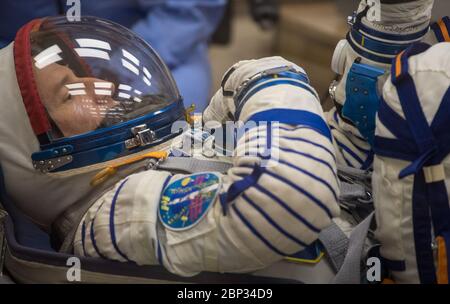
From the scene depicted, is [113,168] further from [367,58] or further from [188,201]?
[367,58]

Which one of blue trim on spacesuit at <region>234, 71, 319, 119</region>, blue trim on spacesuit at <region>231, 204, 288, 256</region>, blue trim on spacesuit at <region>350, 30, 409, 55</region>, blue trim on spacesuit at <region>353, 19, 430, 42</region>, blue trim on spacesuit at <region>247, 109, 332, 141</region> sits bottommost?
blue trim on spacesuit at <region>231, 204, 288, 256</region>

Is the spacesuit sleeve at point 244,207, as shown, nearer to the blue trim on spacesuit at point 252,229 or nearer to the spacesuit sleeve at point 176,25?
the blue trim on spacesuit at point 252,229

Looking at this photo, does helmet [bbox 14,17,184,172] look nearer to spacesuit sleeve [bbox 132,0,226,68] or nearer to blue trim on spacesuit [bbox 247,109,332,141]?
blue trim on spacesuit [bbox 247,109,332,141]

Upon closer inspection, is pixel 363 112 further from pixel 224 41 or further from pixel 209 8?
pixel 224 41

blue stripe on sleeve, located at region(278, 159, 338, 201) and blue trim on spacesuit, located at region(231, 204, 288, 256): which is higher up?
blue stripe on sleeve, located at region(278, 159, 338, 201)

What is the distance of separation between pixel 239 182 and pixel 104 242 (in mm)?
160

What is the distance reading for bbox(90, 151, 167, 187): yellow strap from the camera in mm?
663

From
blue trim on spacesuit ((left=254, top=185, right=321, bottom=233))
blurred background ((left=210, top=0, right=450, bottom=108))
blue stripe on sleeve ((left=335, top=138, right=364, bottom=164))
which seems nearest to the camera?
blue trim on spacesuit ((left=254, top=185, right=321, bottom=233))

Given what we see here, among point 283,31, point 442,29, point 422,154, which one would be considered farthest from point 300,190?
point 283,31

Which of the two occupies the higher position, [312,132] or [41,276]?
[312,132]

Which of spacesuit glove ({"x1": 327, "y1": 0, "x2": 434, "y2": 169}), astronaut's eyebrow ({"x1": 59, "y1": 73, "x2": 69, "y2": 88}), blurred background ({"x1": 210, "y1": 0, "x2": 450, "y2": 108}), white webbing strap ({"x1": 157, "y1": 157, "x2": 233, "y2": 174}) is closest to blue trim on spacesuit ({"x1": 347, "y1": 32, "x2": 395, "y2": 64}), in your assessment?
spacesuit glove ({"x1": 327, "y1": 0, "x2": 434, "y2": 169})

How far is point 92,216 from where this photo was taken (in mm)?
624

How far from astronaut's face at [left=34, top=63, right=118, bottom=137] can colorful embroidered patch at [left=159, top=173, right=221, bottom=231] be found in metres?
0.14

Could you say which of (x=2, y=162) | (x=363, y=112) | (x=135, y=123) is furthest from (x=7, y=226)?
(x=363, y=112)
